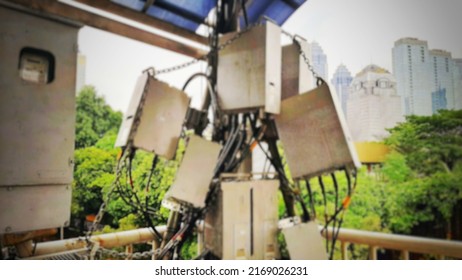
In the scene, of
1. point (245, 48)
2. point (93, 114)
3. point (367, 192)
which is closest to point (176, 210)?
point (93, 114)

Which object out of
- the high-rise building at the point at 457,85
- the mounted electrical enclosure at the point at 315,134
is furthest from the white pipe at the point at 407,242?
the high-rise building at the point at 457,85

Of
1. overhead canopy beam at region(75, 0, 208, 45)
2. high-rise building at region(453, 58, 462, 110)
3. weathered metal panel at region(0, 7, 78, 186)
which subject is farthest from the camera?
high-rise building at region(453, 58, 462, 110)

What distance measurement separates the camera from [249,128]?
1949mm

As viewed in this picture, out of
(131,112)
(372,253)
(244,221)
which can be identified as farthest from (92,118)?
(372,253)

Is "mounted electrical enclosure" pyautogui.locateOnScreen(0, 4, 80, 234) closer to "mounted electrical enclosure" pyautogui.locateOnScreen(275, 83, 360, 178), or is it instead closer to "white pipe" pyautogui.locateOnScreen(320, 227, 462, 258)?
"mounted electrical enclosure" pyautogui.locateOnScreen(275, 83, 360, 178)

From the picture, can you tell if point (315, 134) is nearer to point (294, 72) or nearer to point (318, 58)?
point (294, 72)

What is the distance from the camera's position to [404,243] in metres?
1.59

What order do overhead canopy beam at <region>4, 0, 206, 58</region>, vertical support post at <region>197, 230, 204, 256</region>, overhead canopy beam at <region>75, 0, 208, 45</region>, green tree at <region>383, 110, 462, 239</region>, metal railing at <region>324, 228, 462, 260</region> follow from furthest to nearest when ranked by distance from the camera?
green tree at <region>383, 110, 462, 239</region> → vertical support post at <region>197, 230, 204, 256</region> → overhead canopy beam at <region>75, 0, 208, 45</region> → metal railing at <region>324, 228, 462, 260</region> → overhead canopy beam at <region>4, 0, 206, 58</region>

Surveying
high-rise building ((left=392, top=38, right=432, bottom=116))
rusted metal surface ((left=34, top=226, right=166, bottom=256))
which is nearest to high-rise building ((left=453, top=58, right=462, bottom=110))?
high-rise building ((left=392, top=38, right=432, bottom=116))

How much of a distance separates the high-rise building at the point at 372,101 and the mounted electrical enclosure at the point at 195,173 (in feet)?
3.20

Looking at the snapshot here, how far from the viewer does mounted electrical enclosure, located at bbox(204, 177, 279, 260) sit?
5.49 ft

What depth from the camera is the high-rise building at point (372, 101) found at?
1976 millimetres

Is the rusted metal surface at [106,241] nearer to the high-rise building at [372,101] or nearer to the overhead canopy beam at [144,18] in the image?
the overhead canopy beam at [144,18]

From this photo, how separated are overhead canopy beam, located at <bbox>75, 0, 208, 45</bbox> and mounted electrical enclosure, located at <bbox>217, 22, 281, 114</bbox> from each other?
1.33ft
